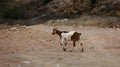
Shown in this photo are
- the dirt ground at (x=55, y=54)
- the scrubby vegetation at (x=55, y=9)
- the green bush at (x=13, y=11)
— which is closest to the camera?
the dirt ground at (x=55, y=54)

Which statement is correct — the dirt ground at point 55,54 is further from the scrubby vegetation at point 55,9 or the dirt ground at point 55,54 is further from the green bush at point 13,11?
the green bush at point 13,11

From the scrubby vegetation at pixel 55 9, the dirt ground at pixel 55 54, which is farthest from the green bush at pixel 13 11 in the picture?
the dirt ground at pixel 55 54

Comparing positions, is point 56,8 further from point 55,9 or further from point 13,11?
point 13,11

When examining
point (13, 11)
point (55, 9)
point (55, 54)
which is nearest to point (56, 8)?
point (55, 9)

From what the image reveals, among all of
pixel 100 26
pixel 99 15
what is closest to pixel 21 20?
pixel 99 15

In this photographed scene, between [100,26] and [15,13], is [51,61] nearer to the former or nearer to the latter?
[100,26]

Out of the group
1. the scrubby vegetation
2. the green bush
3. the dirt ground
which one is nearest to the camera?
the dirt ground

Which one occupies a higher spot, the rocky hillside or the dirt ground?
the dirt ground

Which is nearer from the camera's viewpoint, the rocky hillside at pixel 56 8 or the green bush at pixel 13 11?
the rocky hillside at pixel 56 8

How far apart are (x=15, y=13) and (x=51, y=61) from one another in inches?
1072

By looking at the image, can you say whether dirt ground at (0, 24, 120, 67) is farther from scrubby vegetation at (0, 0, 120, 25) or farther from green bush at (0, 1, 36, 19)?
green bush at (0, 1, 36, 19)

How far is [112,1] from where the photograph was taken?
1363 inches

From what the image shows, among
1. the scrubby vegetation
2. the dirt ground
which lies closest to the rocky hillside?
the scrubby vegetation

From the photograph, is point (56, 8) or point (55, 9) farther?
point (56, 8)
